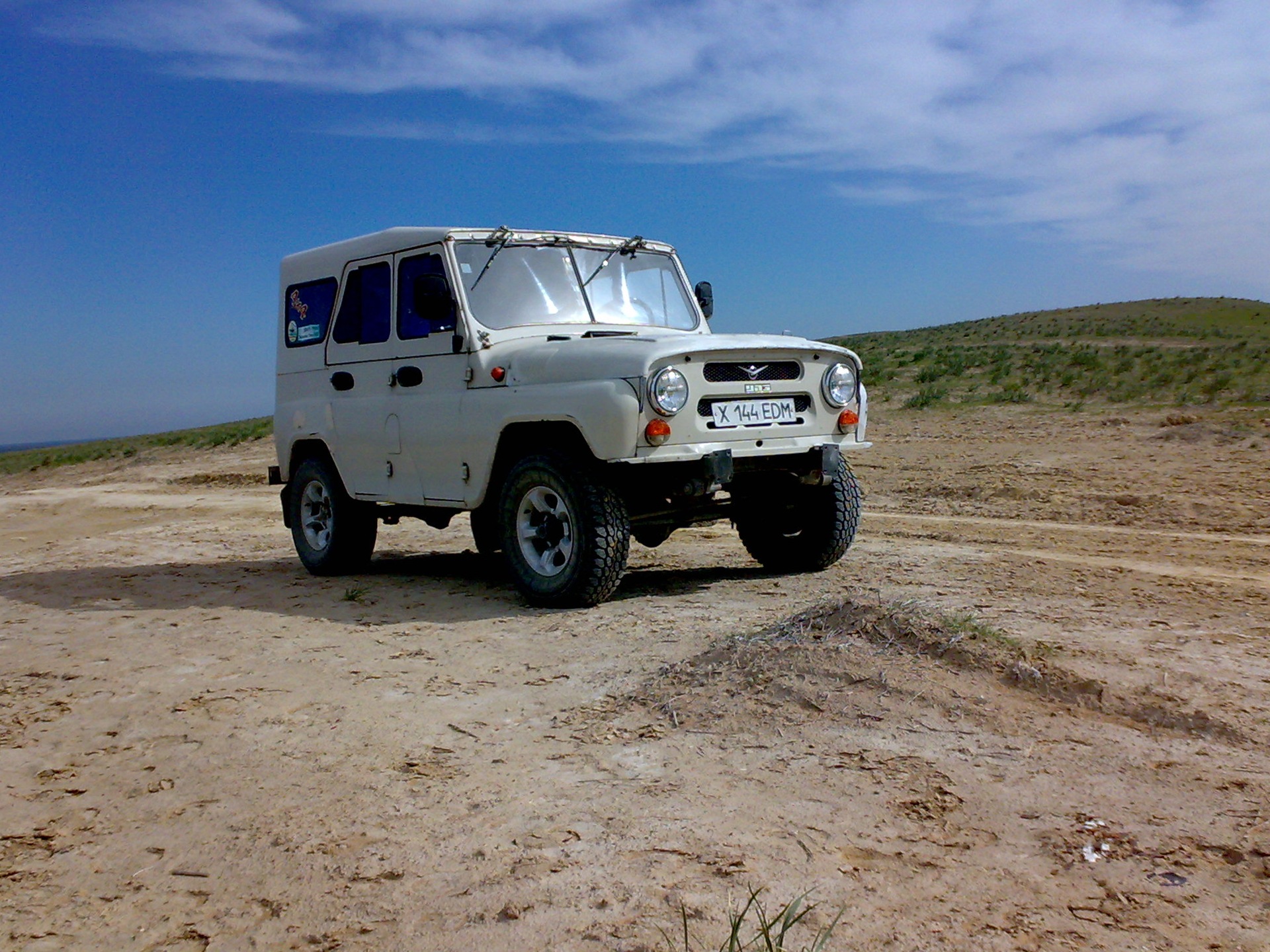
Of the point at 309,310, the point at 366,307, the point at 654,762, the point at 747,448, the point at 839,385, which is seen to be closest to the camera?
Answer: the point at 654,762

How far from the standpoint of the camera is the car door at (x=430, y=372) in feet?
23.4

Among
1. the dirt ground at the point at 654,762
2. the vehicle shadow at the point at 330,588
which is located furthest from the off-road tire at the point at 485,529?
the dirt ground at the point at 654,762

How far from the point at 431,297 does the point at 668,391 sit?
1676mm

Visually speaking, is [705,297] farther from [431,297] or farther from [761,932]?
[761,932]

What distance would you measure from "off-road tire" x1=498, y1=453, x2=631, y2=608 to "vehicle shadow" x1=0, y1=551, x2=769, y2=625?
8.3 inches

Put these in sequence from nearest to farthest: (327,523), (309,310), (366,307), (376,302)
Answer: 1. (376,302)
2. (366,307)
3. (309,310)
4. (327,523)

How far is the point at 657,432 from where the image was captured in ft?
20.5

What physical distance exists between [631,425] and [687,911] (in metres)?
3.58

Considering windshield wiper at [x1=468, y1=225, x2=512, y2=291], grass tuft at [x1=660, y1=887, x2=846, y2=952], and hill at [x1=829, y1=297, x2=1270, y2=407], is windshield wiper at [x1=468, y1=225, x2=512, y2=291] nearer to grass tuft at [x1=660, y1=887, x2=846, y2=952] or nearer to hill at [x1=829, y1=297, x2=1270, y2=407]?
grass tuft at [x1=660, y1=887, x2=846, y2=952]

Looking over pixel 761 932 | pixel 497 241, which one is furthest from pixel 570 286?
pixel 761 932

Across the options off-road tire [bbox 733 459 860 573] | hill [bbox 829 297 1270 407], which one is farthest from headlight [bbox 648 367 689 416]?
hill [bbox 829 297 1270 407]

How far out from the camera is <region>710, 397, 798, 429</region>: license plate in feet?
21.6

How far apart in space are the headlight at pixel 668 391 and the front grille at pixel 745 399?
0.52 ft

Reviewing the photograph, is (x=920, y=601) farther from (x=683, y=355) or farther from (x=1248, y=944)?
(x=1248, y=944)
